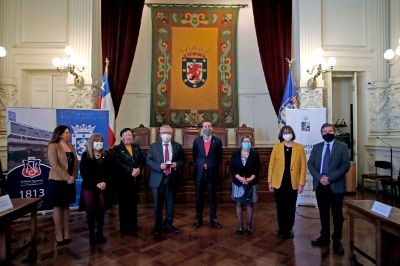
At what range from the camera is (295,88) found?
250 inches

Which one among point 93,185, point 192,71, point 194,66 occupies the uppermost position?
point 194,66

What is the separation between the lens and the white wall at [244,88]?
773cm

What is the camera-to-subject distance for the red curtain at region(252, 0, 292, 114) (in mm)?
6703

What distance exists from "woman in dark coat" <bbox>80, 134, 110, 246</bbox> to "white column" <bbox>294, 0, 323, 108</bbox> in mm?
4642

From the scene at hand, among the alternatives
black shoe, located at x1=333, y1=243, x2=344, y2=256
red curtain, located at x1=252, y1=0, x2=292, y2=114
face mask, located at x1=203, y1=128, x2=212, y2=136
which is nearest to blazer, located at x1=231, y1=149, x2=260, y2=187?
face mask, located at x1=203, y1=128, x2=212, y2=136

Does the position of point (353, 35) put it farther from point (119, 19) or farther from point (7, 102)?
point (7, 102)

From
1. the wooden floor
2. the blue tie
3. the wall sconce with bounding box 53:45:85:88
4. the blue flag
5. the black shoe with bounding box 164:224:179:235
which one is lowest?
the wooden floor

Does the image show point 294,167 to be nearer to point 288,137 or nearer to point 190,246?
point 288,137

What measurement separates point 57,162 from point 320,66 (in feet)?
17.3

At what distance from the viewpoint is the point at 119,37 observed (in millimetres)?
6422

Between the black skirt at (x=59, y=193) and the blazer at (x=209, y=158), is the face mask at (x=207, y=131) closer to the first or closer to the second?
the blazer at (x=209, y=158)

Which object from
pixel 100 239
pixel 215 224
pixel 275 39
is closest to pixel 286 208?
pixel 215 224

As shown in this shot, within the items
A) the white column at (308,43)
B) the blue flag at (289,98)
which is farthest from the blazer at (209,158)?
the white column at (308,43)

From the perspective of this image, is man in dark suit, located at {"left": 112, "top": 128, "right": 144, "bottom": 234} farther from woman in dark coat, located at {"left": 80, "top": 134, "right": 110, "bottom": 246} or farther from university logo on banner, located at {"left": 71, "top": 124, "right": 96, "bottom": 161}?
university logo on banner, located at {"left": 71, "top": 124, "right": 96, "bottom": 161}
